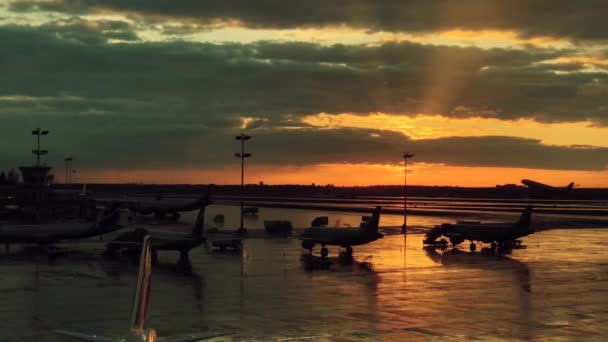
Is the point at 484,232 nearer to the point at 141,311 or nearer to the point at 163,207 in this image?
the point at 141,311

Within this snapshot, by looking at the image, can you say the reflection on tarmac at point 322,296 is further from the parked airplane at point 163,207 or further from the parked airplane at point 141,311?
the parked airplane at point 163,207

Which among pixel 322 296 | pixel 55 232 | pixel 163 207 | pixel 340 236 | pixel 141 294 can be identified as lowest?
pixel 322 296

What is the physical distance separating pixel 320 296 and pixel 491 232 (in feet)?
140

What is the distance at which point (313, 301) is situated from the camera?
44.6 metres

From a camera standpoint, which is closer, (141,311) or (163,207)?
(141,311)

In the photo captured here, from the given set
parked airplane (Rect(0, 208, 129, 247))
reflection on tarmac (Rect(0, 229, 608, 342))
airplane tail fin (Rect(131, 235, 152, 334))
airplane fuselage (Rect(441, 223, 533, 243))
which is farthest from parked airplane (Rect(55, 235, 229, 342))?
airplane fuselage (Rect(441, 223, 533, 243))

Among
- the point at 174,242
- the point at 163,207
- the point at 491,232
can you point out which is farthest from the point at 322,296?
the point at 163,207

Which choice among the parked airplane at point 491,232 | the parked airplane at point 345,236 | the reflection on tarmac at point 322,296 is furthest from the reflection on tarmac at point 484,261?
the parked airplane at point 345,236

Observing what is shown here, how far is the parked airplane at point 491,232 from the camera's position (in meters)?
82.5

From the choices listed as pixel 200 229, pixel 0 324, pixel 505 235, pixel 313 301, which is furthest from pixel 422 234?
pixel 0 324

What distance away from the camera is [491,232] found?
274ft

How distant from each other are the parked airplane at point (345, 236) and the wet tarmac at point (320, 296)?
1843mm

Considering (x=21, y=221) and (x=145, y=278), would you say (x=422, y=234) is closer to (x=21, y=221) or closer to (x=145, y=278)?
(x=21, y=221)

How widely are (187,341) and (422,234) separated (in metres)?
87.3
